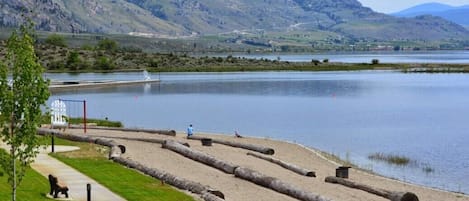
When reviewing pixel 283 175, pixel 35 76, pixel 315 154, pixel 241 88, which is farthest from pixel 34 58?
pixel 241 88

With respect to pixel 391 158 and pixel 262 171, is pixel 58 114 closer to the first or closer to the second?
pixel 262 171

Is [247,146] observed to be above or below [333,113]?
above

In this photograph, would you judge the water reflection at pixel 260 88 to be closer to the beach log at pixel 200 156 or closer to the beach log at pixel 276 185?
the beach log at pixel 200 156

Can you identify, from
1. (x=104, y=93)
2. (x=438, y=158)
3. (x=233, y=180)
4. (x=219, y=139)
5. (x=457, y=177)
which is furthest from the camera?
(x=104, y=93)

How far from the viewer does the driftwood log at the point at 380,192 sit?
113 feet

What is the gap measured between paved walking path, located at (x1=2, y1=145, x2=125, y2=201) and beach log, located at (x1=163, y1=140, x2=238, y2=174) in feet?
27.9

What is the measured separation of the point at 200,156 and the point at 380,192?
14.5m

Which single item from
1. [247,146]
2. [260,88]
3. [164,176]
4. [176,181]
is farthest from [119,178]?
[260,88]

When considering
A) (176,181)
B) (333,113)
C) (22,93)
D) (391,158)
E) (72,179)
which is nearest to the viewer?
(22,93)

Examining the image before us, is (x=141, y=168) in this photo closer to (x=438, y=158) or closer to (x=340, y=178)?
(x=340, y=178)

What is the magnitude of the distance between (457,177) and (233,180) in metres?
15.7

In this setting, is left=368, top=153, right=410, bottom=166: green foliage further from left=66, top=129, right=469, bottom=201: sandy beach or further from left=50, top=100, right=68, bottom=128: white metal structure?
left=50, top=100, right=68, bottom=128: white metal structure

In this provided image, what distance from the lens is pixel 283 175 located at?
4444 centimetres

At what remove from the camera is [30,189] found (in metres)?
33.7
